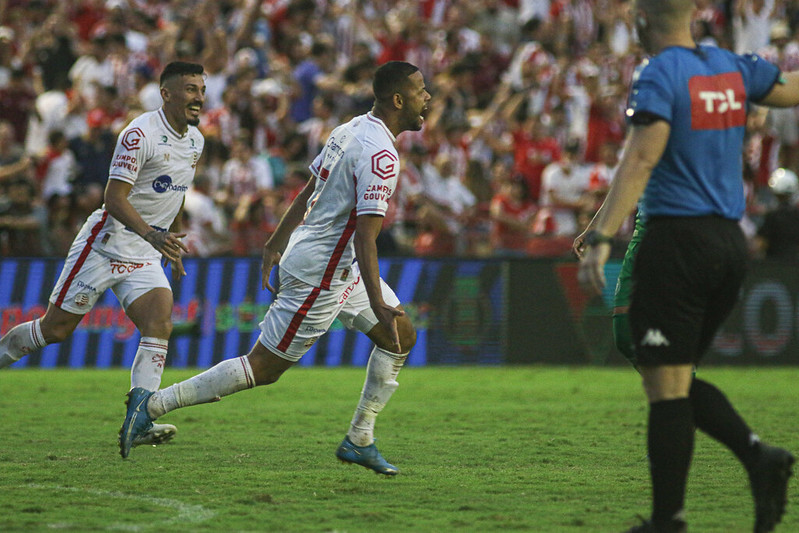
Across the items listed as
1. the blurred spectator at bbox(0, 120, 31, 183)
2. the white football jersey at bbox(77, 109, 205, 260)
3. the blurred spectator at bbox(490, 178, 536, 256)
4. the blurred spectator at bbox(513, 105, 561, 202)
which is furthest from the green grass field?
the blurred spectator at bbox(513, 105, 561, 202)

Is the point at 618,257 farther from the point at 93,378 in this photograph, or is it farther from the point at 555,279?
the point at 93,378

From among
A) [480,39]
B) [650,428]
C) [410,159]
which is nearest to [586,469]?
[650,428]

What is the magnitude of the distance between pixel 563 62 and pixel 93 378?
975 cm

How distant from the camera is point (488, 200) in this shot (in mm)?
18031

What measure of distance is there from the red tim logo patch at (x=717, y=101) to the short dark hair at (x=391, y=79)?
2366 mm

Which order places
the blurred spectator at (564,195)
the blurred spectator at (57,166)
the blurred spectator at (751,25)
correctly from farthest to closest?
the blurred spectator at (751,25) < the blurred spectator at (57,166) < the blurred spectator at (564,195)

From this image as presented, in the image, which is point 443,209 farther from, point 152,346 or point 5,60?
point 152,346

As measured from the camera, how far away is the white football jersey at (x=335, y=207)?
6.77 metres

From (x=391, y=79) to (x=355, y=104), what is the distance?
37.3 ft

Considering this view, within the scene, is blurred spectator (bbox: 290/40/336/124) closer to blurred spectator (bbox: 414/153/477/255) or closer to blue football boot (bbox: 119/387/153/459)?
blurred spectator (bbox: 414/153/477/255)

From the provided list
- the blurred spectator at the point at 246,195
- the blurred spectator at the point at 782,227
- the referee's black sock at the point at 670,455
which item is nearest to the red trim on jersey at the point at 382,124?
the referee's black sock at the point at 670,455

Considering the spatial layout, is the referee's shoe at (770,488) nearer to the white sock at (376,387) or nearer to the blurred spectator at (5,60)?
the white sock at (376,387)

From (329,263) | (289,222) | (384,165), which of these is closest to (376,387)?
(329,263)

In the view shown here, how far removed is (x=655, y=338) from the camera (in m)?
4.87
